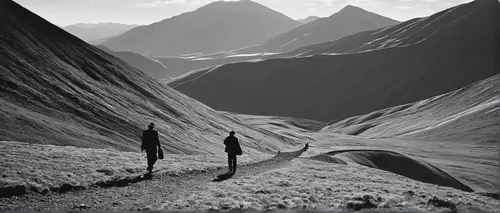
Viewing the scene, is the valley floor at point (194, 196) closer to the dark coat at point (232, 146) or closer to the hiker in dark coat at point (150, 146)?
the hiker in dark coat at point (150, 146)

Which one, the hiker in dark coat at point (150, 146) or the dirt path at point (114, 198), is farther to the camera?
the hiker in dark coat at point (150, 146)

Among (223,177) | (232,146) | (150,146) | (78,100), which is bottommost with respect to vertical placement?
(223,177)

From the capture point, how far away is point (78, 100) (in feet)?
179

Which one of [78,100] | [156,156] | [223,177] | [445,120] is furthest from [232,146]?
[445,120]

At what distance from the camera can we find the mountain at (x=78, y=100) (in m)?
41.2

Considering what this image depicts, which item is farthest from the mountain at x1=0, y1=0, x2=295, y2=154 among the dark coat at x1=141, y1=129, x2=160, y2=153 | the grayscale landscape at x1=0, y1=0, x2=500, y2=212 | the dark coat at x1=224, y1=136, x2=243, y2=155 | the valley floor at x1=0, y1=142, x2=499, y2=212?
the dark coat at x1=224, y1=136, x2=243, y2=155

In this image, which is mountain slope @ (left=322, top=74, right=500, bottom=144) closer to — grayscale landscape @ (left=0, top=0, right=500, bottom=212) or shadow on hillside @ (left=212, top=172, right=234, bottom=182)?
grayscale landscape @ (left=0, top=0, right=500, bottom=212)

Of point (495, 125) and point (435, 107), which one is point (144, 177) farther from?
point (435, 107)

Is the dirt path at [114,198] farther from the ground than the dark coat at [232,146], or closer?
closer

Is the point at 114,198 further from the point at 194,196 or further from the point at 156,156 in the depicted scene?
the point at 156,156

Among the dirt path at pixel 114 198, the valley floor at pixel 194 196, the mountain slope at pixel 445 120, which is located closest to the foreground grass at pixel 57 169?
the valley floor at pixel 194 196

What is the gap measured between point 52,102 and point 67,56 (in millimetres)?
23599

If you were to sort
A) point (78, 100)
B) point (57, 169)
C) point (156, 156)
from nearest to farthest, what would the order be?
point (57, 169)
point (156, 156)
point (78, 100)

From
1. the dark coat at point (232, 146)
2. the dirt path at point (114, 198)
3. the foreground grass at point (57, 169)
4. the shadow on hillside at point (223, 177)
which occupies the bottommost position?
the shadow on hillside at point (223, 177)
